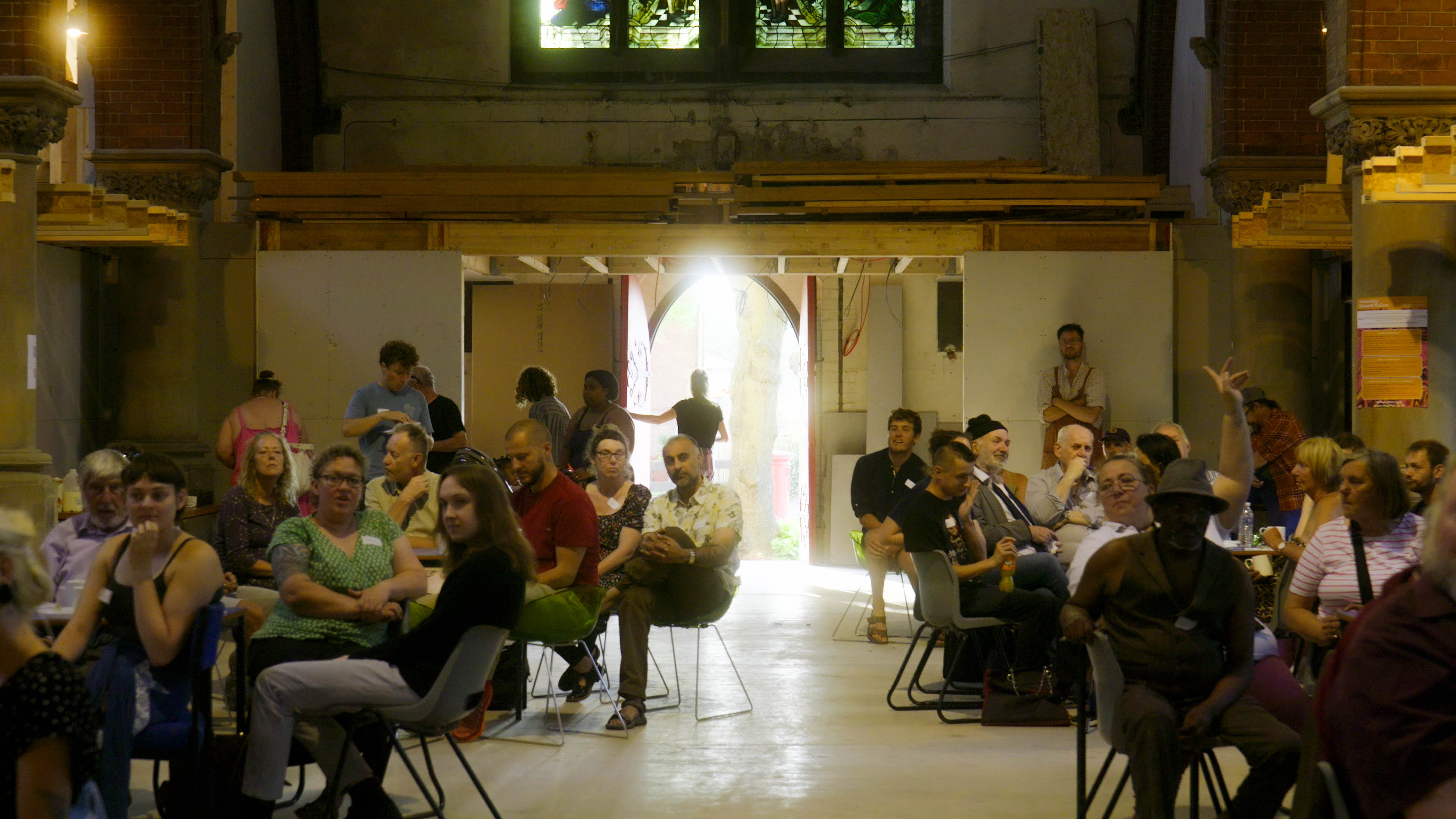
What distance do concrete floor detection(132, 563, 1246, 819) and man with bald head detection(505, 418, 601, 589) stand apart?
591mm

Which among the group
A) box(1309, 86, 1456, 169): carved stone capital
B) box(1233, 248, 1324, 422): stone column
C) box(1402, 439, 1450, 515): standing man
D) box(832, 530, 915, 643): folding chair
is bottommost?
box(832, 530, 915, 643): folding chair

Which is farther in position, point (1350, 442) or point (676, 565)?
point (1350, 442)

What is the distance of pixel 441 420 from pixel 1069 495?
4.56 metres

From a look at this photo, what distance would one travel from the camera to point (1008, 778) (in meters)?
5.46

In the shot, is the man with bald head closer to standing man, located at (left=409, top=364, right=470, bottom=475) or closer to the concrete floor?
the concrete floor

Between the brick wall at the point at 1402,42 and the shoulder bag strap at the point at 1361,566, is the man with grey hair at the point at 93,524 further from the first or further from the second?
the brick wall at the point at 1402,42

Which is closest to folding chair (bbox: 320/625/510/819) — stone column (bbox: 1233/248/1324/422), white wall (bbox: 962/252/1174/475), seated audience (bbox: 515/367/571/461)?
seated audience (bbox: 515/367/571/461)

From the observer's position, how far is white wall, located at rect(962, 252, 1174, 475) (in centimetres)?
1060

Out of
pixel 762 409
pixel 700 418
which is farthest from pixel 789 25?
pixel 762 409

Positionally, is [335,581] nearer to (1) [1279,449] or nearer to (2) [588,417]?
(2) [588,417]

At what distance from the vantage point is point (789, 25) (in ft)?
44.8

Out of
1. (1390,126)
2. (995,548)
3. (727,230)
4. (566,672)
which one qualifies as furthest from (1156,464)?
(727,230)

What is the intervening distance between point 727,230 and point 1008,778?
20.0 ft

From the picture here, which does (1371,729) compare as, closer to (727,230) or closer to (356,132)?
(727,230)
